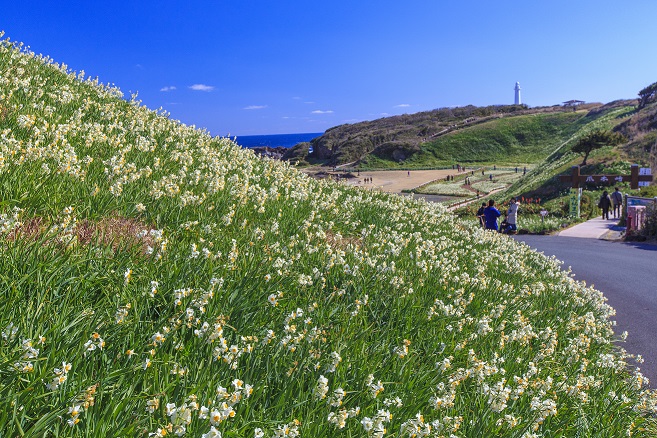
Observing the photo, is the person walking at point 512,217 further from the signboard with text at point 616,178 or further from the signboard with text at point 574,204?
the signboard with text at point 616,178

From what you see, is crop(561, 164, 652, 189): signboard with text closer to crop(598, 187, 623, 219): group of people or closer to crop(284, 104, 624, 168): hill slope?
crop(598, 187, 623, 219): group of people

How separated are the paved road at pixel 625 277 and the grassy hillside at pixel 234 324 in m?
2.11

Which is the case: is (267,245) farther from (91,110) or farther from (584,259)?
(584,259)

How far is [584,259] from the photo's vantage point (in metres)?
19.0

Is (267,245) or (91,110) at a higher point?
(91,110)

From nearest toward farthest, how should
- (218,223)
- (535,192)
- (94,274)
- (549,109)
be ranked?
(94,274), (218,223), (535,192), (549,109)

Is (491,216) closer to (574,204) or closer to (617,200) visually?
(574,204)

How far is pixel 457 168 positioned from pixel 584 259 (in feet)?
198

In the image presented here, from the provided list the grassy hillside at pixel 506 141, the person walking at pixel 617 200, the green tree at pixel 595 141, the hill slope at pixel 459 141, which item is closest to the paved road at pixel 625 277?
the person walking at pixel 617 200

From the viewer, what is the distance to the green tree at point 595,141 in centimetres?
4916

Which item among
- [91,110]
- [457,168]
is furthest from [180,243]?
[457,168]

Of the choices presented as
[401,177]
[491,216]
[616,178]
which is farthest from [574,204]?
[401,177]

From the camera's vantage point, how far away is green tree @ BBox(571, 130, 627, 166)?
161 feet

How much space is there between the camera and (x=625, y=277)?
15.4 m
